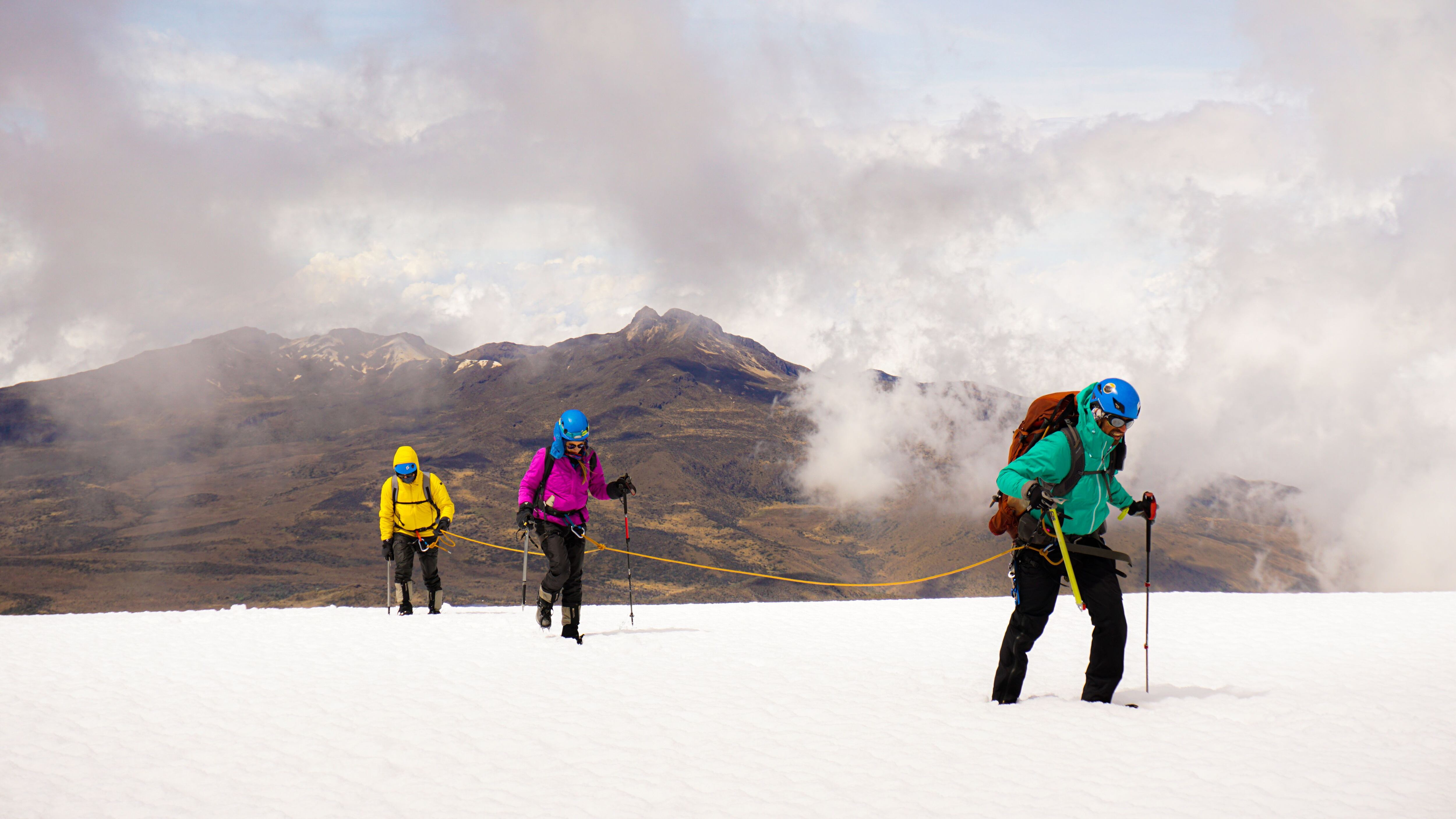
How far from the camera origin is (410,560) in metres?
14.2

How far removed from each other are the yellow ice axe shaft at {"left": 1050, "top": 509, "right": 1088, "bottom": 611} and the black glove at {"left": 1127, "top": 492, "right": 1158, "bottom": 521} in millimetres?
615

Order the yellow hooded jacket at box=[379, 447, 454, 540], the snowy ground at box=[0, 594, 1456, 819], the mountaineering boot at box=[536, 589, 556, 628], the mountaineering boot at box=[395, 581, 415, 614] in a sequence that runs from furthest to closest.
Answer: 1. the yellow hooded jacket at box=[379, 447, 454, 540]
2. the mountaineering boot at box=[395, 581, 415, 614]
3. the mountaineering boot at box=[536, 589, 556, 628]
4. the snowy ground at box=[0, 594, 1456, 819]

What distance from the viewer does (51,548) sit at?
5423 inches

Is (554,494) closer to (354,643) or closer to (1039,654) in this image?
(354,643)

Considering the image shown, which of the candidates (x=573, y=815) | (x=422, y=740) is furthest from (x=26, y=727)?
(x=573, y=815)

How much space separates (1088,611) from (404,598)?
10.1 meters

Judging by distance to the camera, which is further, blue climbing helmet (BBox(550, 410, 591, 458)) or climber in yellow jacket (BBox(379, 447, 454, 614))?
climber in yellow jacket (BBox(379, 447, 454, 614))

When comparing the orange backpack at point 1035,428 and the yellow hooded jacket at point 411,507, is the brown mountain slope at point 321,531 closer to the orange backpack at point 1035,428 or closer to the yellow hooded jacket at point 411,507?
the yellow hooded jacket at point 411,507

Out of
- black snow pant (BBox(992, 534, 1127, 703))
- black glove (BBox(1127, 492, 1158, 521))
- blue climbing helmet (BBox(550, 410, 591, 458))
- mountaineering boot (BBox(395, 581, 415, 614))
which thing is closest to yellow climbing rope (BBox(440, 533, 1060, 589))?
black snow pant (BBox(992, 534, 1127, 703))

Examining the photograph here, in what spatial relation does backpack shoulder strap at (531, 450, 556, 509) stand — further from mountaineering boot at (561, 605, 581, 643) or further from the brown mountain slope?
the brown mountain slope

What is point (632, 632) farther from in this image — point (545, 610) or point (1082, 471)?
point (1082, 471)

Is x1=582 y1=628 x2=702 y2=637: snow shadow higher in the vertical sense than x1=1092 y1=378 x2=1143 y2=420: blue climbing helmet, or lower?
lower

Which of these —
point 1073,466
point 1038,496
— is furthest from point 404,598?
point 1073,466

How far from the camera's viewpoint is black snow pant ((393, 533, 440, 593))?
1399 cm
